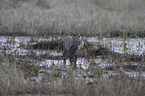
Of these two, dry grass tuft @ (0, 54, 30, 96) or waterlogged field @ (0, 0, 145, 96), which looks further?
waterlogged field @ (0, 0, 145, 96)

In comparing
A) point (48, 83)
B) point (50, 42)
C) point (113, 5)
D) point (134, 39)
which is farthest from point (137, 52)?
point (113, 5)

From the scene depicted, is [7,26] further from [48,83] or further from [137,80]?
[137,80]

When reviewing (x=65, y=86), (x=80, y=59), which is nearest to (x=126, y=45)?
(x=80, y=59)

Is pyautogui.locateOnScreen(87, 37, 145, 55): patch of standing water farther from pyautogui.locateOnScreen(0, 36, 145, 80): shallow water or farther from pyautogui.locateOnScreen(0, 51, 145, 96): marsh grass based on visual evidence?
pyautogui.locateOnScreen(0, 51, 145, 96): marsh grass

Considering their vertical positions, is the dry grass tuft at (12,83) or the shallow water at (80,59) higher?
the shallow water at (80,59)

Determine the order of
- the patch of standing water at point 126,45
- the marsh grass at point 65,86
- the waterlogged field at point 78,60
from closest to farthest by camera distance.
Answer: the marsh grass at point 65,86, the waterlogged field at point 78,60, the patch of standing water at point 126,45

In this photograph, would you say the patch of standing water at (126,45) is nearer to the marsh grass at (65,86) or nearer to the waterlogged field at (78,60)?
the waterlogged field at (78,60)

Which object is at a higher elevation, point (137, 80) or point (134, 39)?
point (134, 39)

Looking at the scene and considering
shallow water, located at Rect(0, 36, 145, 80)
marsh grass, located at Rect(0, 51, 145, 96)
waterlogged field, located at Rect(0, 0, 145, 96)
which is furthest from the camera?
shallow water, located at Rect(0, 36, 145, 80)

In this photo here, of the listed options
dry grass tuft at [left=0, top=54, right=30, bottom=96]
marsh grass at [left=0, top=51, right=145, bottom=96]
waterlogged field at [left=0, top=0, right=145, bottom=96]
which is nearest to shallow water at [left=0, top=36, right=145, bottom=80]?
waterlogged field at [left=0, top=0, right=145, bottom=96]

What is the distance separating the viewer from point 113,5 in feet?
51.6

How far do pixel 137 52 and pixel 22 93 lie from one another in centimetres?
419

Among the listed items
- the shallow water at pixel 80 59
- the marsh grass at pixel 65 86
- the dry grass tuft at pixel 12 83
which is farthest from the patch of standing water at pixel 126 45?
the dry grass tuft at pixel 12 83

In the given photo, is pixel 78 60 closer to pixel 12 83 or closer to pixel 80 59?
pixel 80 59
